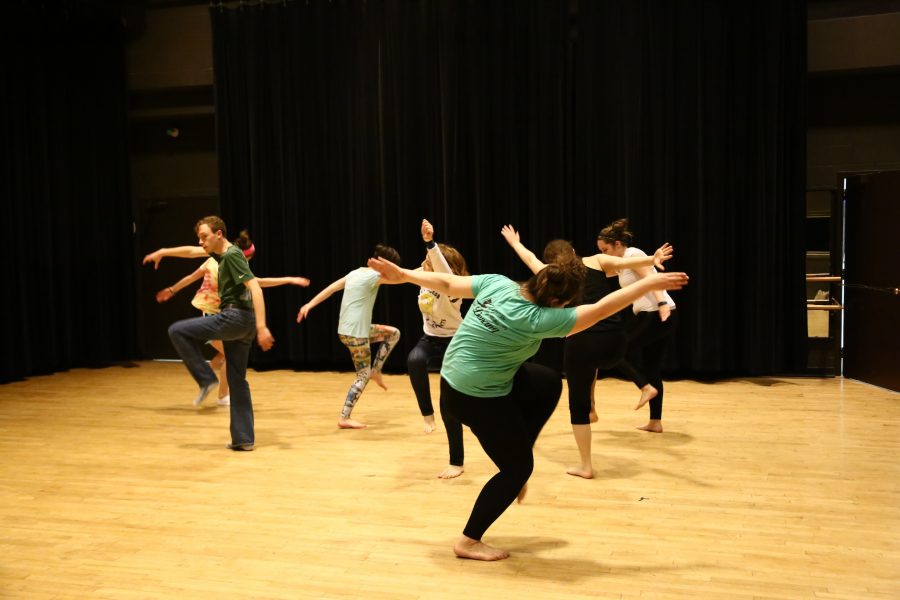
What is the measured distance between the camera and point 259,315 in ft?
17.2

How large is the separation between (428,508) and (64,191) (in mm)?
7389

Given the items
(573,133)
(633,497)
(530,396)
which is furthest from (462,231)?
(530,396)

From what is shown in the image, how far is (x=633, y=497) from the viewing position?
441 centimetres

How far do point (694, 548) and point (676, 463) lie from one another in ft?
4.97

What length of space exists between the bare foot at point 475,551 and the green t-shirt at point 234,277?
257cm

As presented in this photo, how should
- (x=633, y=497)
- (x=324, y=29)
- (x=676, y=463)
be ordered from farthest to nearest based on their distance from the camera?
(x=324, y=29), (x=676, y=463), (x=633, y=497)

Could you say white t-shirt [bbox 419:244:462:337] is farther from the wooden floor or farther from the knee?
the wooden floor

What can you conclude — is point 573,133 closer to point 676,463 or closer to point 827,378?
point 827,378

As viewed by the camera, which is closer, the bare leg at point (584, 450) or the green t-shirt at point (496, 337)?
the green t-shirt at point (496, 337)

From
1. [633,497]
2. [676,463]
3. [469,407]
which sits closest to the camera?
[469,407]

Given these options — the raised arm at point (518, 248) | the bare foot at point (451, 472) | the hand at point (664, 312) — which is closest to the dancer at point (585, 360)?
the raised arm at point (518, 248)

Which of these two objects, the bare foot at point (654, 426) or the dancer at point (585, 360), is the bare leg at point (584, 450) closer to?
the dancer at point (585, 360)

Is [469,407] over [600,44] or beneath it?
beneath

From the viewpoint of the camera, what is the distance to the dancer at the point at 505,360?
10.5 ft
